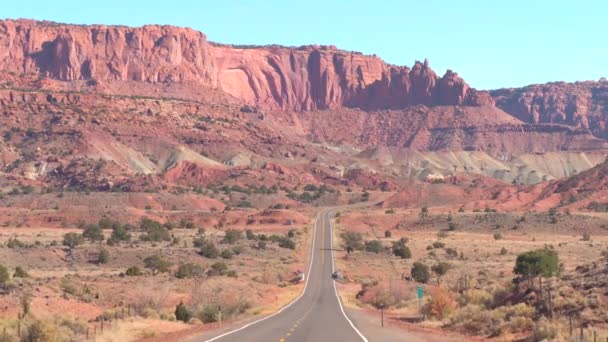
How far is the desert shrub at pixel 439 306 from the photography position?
129 ft

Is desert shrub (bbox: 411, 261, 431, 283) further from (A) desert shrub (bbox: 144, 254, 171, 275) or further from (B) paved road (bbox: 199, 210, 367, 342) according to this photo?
(A) desert shrub (bbox: 144, 254, 171, 275)

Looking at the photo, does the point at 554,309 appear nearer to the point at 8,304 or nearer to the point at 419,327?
the point at 419,327

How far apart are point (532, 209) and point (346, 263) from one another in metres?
60.7

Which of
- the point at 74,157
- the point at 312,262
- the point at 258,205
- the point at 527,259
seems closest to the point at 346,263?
the point at 312,262

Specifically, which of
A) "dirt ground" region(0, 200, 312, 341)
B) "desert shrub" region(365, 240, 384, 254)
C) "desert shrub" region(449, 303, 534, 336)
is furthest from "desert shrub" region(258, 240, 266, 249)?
"desert shrub" region(449, 303, 534, 336)

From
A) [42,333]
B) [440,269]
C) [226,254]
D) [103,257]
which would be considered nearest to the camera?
[42,333]

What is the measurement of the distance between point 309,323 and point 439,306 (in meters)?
6.02

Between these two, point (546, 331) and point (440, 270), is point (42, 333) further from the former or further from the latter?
point (440, 270)

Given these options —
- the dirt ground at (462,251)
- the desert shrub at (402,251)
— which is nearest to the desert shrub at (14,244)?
the dirt ground at (462,251)

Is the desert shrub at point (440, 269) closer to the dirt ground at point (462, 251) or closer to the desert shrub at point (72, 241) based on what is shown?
the dirt ground at point (462, 251)

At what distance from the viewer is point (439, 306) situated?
3978 centimetres

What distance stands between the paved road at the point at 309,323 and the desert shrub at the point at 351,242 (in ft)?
79.8

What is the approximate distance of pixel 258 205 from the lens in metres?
155

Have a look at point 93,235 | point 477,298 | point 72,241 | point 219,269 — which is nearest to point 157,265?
point 219,269
